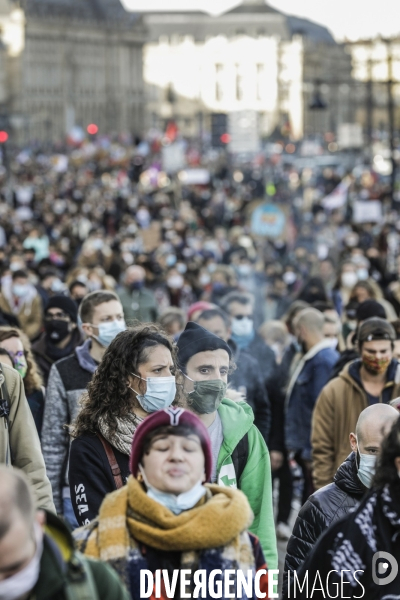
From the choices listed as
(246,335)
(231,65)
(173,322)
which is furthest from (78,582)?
(231,65)

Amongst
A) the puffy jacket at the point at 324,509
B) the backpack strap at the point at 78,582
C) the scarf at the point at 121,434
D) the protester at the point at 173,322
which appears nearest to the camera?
the backpack strap at the point at 78,582

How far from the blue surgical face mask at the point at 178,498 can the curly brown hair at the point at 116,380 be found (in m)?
1.12

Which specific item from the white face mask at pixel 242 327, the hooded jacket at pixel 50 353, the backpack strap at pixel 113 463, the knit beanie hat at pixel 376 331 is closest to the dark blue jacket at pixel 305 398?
the white face mask at pixel 242 327

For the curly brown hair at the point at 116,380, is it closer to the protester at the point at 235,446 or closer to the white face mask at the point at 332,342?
the protester at the point at 235,446

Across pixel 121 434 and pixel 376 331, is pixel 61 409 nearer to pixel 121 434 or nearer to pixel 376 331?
pixel 121 434

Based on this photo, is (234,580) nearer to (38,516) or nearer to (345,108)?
(38,516)

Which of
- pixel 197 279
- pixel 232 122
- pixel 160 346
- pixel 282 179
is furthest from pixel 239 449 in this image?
pixel 282 179

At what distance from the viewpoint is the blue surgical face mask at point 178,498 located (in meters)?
3.46

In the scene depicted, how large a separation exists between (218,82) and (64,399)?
127033mm

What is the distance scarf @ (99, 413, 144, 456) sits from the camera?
4.57 meters

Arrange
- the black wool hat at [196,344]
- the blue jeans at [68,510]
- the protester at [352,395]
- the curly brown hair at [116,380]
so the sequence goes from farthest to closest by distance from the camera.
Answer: the protester at [352,395], the blue jeans at [68,510], the black wool hat at [196,344], the curly brown hair at [116,380]

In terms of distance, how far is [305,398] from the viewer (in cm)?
806

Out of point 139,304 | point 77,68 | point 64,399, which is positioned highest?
point 77,68

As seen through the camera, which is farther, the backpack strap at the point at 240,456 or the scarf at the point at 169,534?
the backpack strap at the point at 240,456
